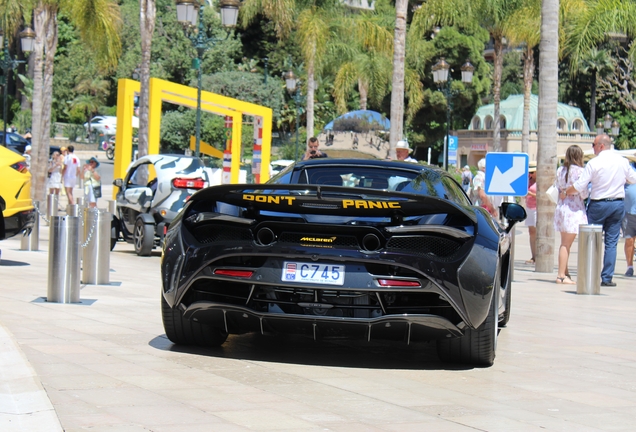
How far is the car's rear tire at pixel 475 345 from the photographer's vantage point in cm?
638

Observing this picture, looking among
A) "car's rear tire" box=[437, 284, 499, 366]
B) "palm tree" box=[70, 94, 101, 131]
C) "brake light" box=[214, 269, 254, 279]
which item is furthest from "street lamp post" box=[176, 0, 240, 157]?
"palm tree" box=[70, 94, 101, 131]

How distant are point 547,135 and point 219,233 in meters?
10.1

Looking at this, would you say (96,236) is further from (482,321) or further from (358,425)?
(358,425)

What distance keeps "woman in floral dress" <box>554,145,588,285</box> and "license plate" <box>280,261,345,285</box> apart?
25.2ft

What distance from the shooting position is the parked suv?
16.0m

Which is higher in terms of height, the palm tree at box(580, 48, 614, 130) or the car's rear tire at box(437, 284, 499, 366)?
the palm tree at box(580, 48, 614, 130)

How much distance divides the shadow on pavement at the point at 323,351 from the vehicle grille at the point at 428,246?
0.86 metres

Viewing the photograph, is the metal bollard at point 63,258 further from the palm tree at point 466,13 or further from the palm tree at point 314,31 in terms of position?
the palm tree at point 314,31

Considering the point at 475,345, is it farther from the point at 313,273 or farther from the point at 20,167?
the point at 20,167

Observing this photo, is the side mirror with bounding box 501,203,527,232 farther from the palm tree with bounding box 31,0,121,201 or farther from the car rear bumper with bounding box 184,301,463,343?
the palm tree with bounding box 31,0,121,201

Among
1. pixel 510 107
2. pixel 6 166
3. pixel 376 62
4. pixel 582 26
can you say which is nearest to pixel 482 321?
pixel 6 166

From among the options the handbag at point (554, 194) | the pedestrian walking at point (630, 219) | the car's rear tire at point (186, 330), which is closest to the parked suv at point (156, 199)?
the handbag at point (554, 194)

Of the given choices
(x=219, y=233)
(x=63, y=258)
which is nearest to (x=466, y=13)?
(x=63, y=258)

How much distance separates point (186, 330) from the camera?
674 centimetres
